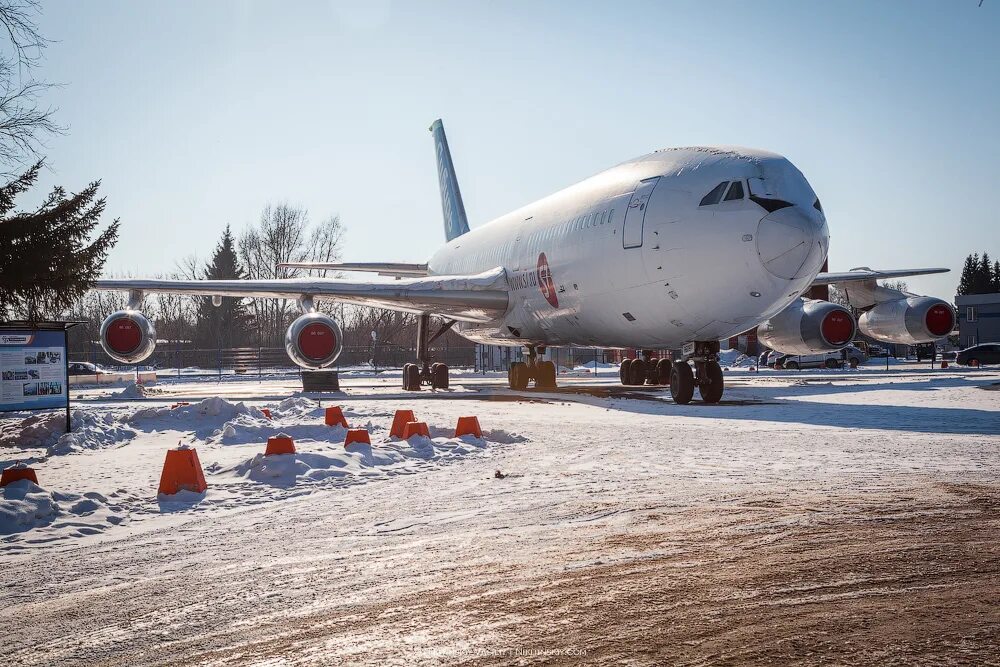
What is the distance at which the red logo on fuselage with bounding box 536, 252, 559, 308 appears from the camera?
19.3m

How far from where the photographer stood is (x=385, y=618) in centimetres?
382

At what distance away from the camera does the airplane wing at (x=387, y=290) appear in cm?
2169

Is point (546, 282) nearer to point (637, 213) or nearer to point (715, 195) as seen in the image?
point (637, 213)

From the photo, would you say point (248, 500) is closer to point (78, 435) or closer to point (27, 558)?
point (27, 558)

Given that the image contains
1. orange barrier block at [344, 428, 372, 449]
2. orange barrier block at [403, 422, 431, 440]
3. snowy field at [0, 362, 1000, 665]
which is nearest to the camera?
snowy field at [0, 362, 1000, 665]

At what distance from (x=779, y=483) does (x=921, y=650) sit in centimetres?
402

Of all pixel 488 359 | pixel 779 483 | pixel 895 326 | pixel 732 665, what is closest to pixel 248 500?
pixel 779 483

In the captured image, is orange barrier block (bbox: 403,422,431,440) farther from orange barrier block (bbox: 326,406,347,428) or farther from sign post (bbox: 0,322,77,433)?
sign post (bbox: 0,322,77,433)

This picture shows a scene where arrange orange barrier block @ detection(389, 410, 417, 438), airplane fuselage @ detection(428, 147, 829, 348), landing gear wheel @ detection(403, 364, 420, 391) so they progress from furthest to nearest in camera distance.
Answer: landing gear wheel @ detection(403, 364, 420, 391) → airplane fuselage @ detection(428, 147, 829, 348) → orange barrier block @ detection(389, 410, 417, 438)

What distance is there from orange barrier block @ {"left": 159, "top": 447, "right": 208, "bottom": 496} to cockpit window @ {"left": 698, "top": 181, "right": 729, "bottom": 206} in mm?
9857

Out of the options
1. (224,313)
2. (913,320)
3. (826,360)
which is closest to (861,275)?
(913,320)

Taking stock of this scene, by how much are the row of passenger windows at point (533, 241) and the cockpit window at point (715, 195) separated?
2.59 meters

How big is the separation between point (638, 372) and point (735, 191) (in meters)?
11.5

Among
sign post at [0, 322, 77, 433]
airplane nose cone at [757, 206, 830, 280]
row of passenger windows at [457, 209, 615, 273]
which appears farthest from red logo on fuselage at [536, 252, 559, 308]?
sign post at [0, 322, 77, 433]
